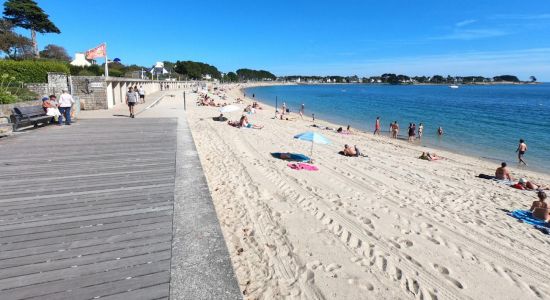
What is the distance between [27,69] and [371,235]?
2217 centimetres

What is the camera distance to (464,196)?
8.56 m

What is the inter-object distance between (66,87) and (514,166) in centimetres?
2348

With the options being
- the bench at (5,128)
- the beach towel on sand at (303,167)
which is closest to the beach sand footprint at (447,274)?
the beach towel on sand at (303,167)

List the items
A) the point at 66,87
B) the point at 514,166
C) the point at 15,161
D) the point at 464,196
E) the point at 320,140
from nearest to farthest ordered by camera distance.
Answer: the point at 15,161 → the point at 464,196 → the point at 320,140 → the point at 514,166 → the point at 66,87

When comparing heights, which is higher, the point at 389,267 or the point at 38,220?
the point at 38,220

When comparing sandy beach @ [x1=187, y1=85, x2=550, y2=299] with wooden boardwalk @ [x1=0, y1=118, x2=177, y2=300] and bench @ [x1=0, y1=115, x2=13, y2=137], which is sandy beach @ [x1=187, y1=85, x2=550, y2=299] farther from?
bench @ [x1=0, y1=115, x2=13, y2=137]

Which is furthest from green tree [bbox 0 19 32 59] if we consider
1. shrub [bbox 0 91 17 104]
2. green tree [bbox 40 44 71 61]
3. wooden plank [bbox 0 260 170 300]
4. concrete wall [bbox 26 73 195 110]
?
wooden plank [bbox 0 260 170 300]

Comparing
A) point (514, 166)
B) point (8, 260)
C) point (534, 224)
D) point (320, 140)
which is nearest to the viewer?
point (8, 260)

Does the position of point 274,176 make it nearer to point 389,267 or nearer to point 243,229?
point 243,229

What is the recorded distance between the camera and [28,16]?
40.2 meters

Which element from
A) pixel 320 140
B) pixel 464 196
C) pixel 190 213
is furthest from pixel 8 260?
pixel 464 196

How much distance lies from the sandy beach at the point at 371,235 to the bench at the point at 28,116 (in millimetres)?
5692

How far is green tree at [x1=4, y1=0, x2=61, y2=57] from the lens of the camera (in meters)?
38.9

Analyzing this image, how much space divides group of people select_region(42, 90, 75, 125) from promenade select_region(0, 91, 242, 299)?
452 cm
